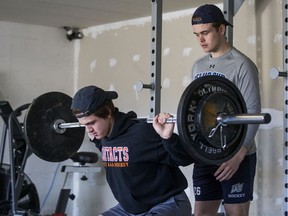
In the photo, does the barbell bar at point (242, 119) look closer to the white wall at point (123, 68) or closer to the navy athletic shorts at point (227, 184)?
the navy athletic shorts at point (227, 184)

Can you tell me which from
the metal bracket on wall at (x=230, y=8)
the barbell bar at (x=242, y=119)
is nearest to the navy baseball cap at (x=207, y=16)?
the metal bracket on wall at (x=230, y=8)

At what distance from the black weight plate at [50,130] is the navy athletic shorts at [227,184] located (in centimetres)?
81

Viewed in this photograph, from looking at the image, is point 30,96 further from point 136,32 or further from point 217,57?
point 217,57

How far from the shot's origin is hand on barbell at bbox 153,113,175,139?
79.1 inches

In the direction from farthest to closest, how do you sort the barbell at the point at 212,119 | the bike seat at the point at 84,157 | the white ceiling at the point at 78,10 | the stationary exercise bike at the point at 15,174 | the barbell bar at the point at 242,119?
1. the bike seat at the point at 84,157
2. the stationary exercise bike at the point at 15,174
3. the white ceiling at the point at 78,10
4. the barbell at the point at 212,119
5. the barbell bar at the point at 242,119

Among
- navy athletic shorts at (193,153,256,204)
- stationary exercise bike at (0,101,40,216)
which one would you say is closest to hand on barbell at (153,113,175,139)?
navy athletic shorts at (193,153,256,204)

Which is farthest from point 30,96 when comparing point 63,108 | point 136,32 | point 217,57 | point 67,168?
point 217,57

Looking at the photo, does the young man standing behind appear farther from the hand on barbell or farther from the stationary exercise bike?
the stationary exercise bike

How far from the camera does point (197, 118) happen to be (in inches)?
77.1

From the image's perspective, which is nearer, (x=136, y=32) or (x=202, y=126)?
(x=202, y=126)

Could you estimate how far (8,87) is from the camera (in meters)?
4.76

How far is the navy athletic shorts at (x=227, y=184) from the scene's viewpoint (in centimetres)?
243

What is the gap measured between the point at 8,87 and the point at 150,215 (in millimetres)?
2961

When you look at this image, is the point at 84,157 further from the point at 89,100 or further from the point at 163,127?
the point at 163,127
